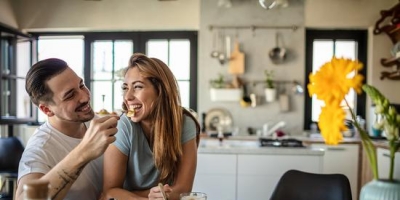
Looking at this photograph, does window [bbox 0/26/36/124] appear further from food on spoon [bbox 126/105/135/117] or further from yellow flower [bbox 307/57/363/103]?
yellow flower [bbox 307/57/363/103]

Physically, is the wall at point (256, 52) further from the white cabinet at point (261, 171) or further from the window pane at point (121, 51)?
the white cabinet at point (261, 171)

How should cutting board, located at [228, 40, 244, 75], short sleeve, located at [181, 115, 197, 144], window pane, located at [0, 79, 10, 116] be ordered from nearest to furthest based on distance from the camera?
short sleeve, located at [181, 115, 197, 144]
window pane, located at [0, 79, 10, 116]
cutting board, located at [228, 40, 244, 75]

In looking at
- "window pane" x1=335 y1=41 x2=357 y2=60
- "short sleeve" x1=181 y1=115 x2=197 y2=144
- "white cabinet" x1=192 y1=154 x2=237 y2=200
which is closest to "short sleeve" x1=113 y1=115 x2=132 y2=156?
"short sleeve" x1=181 y1=115 x2=197 y2=144

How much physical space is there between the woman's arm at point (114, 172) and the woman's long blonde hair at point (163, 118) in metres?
0.13

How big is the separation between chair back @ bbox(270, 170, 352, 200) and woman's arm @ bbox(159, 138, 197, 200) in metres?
0.52

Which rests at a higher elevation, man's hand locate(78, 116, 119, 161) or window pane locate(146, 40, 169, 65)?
window pane locate(146, 40, 169, 65)

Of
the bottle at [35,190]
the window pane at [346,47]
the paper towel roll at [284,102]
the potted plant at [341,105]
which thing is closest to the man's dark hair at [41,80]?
the bottle at [35,190]

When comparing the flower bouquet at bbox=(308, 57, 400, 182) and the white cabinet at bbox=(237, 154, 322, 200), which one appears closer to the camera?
the flower bouquet at bbox=(308, 57, 400, 182)

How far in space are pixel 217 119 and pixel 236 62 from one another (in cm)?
75

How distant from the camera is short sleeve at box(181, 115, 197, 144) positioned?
1.50 m

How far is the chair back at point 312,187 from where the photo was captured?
1652 millimetres

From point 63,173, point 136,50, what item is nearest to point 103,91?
point 136,50

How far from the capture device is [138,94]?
139cm

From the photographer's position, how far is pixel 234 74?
433 centimetres
